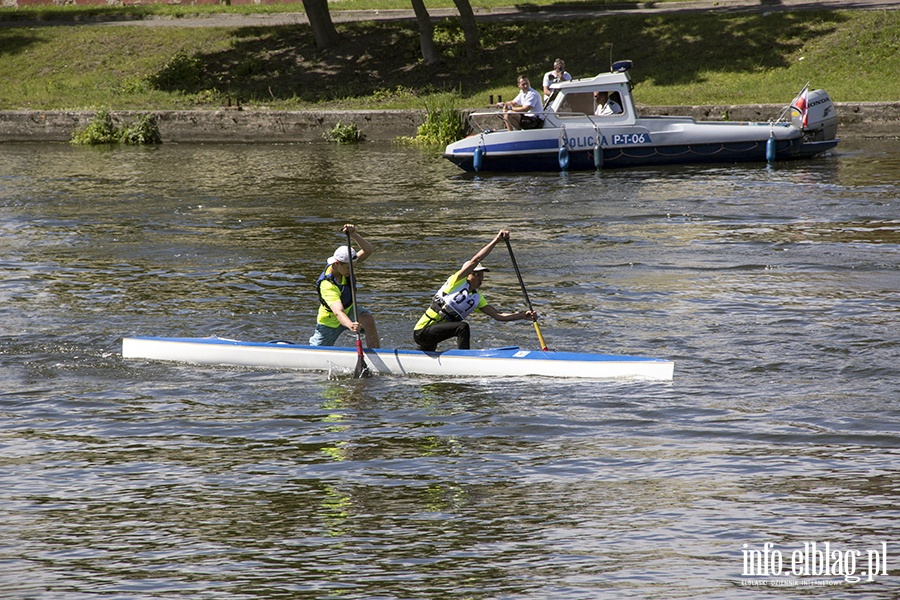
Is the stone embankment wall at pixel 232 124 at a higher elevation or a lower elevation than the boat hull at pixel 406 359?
higher

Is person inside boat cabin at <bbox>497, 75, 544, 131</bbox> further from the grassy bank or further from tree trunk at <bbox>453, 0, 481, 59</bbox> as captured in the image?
tree trunk at <bbox>453, 0, 481, 59</bbox>

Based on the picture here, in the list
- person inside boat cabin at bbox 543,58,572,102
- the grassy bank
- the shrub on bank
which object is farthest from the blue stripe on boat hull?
the shrub on bank

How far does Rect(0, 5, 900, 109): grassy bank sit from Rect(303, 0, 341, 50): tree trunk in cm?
36

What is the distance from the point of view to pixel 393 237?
1814 centimetres

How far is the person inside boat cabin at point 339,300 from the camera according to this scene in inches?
443

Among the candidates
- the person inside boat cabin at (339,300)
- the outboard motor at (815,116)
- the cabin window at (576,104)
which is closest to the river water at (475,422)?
the person inside boat cabin at (339,300)

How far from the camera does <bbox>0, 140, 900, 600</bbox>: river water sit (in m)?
7.08

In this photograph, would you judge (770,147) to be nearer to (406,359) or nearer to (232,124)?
(406,359)

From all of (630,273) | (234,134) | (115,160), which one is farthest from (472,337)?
(234,134)

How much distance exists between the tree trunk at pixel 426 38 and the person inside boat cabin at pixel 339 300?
22.8m

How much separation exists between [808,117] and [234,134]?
15303 mm

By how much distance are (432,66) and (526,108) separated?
1076 cm

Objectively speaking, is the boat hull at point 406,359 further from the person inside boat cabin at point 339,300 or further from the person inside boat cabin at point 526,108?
the person inside boat cabin at point 526,108

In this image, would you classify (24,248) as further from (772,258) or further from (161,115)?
(161,115)
